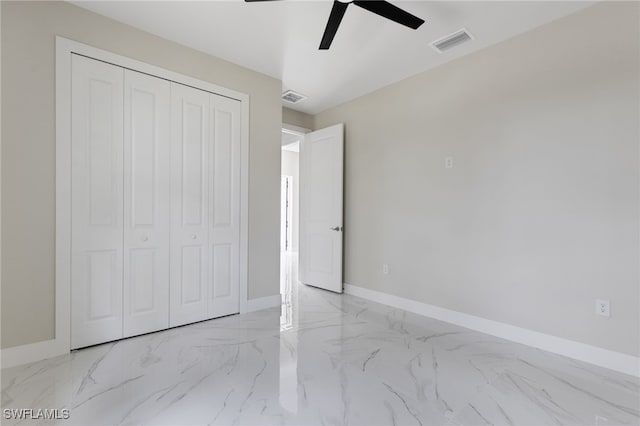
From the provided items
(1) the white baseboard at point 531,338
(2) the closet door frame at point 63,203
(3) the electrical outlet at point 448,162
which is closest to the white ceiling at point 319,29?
(2) the closet door frame at point 63,203

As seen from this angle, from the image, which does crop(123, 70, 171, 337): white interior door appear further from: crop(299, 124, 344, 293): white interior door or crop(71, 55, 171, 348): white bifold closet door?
crop(299, 124, 344, 293): white interior door

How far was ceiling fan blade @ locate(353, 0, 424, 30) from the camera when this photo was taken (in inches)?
77.2

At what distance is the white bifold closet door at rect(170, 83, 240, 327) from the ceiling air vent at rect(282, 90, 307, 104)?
961mm

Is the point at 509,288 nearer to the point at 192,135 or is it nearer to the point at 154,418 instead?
the point at 154,418

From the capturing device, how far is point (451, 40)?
2.82m

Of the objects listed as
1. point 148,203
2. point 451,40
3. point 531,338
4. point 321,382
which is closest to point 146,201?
point 148,203

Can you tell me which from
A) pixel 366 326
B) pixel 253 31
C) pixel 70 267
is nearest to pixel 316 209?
pixel 366 326

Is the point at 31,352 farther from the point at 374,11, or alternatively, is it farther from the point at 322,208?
the point at 374,11

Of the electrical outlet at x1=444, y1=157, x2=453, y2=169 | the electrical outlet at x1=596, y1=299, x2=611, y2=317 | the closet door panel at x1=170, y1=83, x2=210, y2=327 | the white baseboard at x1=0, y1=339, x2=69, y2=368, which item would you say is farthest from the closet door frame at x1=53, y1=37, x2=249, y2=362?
the electrical outlet at x1=596, y1=299, x2=611, y2=317

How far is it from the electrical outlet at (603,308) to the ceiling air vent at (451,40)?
2.45 m

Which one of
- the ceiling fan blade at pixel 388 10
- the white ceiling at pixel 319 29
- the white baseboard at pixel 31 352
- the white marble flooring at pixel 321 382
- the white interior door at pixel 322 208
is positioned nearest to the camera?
the white marble flooring at pixel 321 382

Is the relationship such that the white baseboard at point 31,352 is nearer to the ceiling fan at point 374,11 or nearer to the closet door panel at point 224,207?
the closet door panel at point 224,207

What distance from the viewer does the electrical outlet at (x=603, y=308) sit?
2260 mm

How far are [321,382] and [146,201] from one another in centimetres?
215
